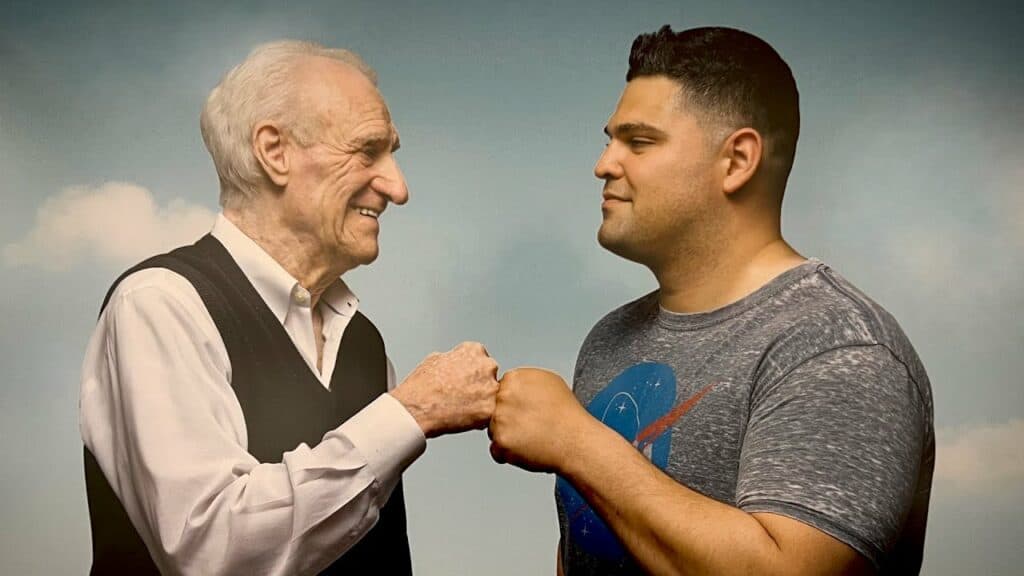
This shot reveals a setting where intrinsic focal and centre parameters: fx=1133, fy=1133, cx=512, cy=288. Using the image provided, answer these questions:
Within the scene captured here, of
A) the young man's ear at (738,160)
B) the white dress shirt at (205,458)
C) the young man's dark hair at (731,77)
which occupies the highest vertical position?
the young man's dark hair at (731,77)

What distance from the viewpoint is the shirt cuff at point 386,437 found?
1774 mm

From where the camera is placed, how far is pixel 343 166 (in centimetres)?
195

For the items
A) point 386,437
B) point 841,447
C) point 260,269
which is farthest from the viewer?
point 260,269

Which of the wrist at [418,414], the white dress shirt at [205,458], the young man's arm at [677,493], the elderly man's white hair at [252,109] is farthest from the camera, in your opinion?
the elderly man's white hair at [252,109]

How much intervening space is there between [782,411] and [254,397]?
83 cm

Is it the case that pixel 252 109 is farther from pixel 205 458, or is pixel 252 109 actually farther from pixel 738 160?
pixel 738 160

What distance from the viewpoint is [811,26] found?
7.48 ft

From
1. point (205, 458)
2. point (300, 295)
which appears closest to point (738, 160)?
point (300, 295)

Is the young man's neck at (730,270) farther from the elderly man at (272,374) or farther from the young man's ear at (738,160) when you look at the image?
the elderly man at (272,374)

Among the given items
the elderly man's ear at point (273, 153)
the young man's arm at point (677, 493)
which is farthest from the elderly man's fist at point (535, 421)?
the elderly man's ear at point (273, 153)

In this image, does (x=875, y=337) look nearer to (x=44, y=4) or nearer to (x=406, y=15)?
(x=406, y=15)

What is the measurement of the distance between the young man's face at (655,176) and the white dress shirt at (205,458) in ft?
1.73

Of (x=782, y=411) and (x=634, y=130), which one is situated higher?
(x=634, y=130)

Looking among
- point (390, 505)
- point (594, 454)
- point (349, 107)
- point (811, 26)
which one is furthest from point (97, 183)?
point (811, 26)
